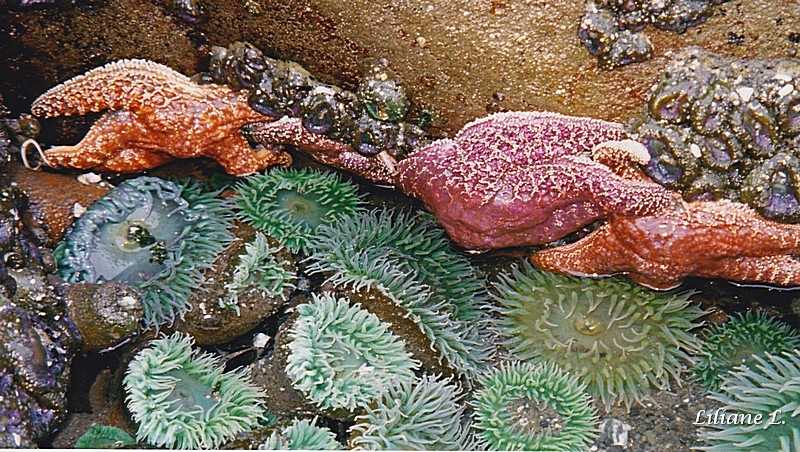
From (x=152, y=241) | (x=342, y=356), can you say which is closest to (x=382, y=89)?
(x=342, y=356)

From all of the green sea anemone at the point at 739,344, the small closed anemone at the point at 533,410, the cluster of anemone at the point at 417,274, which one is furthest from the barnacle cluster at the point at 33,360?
the green sea anemone at the point at 739,344

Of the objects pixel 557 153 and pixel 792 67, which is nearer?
pixel 792 67

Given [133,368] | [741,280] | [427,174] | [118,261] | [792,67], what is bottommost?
[133,368]

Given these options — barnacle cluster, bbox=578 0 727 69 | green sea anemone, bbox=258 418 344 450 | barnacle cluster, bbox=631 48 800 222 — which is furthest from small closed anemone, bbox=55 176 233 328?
barnacle cluster, bbox=631 48 800 222

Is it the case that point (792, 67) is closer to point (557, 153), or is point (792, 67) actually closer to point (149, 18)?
point (557, 153)

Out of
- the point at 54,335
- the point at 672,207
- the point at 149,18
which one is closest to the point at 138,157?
the point at 149,18

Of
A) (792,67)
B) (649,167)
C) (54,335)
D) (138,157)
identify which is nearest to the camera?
(792,67)

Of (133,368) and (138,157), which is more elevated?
(138,157)

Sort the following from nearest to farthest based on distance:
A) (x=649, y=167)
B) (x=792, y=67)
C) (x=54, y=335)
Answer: (x=792, y=67) < (x=649, y=167) < (x=54, y=335)
